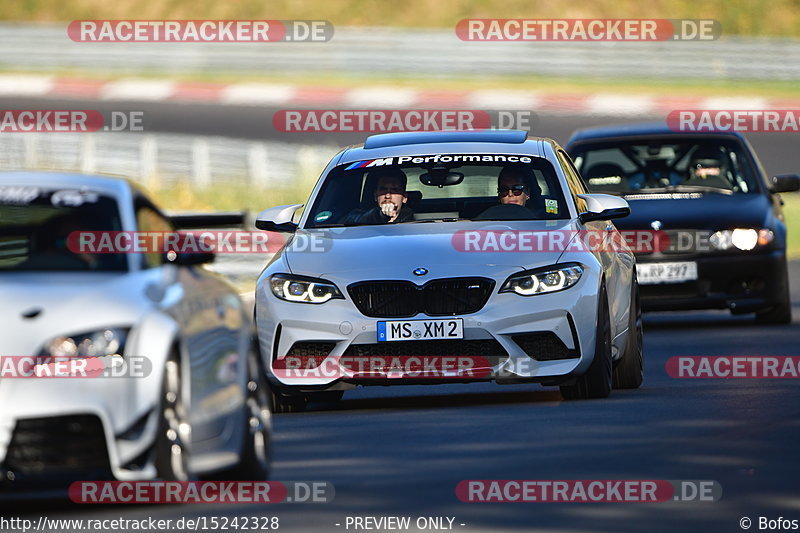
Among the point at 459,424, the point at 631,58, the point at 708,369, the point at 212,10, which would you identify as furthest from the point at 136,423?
the point at 212,10

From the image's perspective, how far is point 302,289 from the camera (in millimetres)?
11789

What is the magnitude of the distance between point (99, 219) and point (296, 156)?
23.7 meters

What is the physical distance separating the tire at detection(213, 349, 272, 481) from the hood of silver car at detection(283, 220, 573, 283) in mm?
2611

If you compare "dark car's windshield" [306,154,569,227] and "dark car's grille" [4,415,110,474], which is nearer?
"dark car's grille" [4,415,110,474]

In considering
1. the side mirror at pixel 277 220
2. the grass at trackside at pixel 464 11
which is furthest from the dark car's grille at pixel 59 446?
the grass at trackside at pixel 464 11

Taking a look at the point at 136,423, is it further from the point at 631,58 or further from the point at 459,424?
the point at 631,58

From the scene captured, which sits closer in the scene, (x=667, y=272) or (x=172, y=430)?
(x=172, y=430)

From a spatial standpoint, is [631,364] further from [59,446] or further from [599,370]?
[59,446]

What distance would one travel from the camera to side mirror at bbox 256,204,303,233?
1273 cm

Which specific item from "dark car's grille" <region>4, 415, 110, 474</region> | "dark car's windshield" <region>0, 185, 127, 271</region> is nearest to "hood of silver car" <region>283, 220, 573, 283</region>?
"dark car's windshield" <region>0, 185, 127, 271</region>

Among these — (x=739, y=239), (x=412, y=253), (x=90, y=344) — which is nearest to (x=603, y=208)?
(x=412, y=253)

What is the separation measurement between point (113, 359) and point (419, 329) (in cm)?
401

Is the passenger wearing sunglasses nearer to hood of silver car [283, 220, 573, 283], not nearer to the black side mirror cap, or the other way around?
hood of silver car [283, 220, 573, 283]

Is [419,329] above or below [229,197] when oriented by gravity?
above
